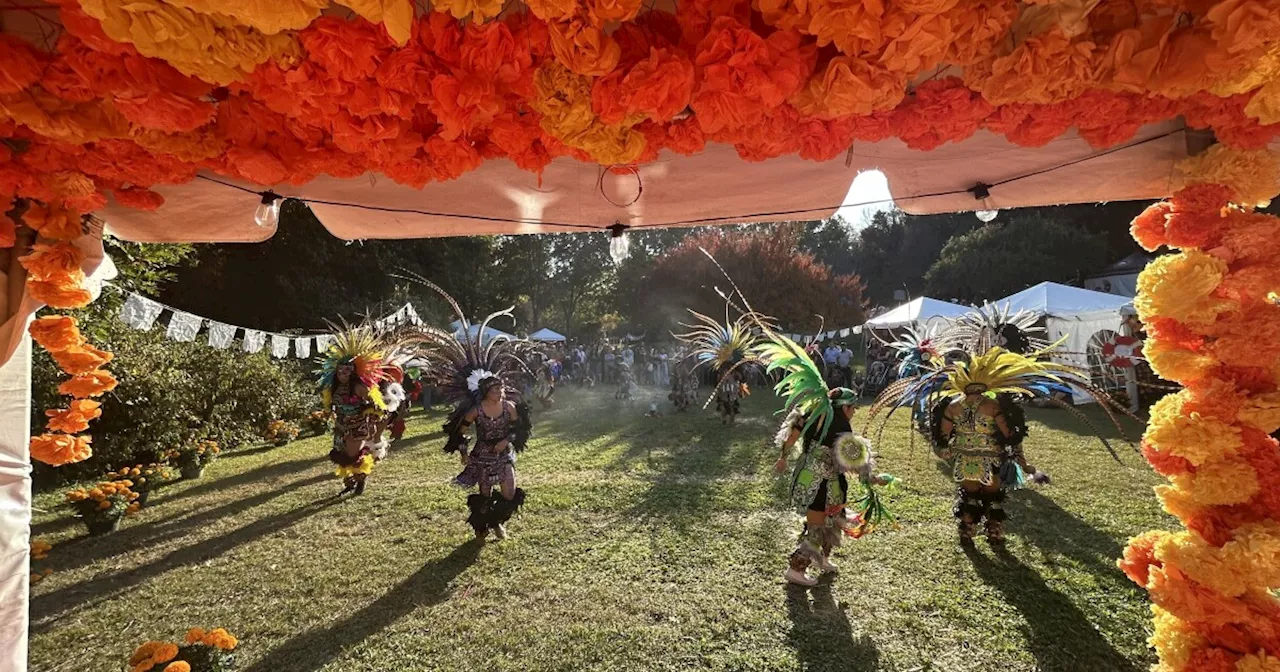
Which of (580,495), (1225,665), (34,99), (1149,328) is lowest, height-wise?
(580,495)

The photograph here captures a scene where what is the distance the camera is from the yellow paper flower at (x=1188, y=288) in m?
2.24

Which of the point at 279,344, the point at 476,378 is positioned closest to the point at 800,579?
the point at 476,378

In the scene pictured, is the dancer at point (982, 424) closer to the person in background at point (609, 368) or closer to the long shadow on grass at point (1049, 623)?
the long shadow on grass at point (1049, 623)

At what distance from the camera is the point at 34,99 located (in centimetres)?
209

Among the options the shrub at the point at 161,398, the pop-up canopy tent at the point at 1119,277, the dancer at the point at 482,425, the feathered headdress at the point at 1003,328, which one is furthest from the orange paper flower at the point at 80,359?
the pop-up canopy tent at the point at 1119,277

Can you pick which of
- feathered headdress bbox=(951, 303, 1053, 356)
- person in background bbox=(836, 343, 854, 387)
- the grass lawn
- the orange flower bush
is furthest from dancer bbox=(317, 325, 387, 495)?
person in background bbox=(836, 343, 854, 387)

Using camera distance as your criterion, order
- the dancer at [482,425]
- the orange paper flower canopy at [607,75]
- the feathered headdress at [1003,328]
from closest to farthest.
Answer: the orange paper flower canopy at [607,75]
the dancer at [482,425]
the feathered headdress at [1003,328]

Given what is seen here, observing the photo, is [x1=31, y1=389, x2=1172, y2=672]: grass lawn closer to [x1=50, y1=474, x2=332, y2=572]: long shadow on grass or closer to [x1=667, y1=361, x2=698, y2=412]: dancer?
[x1=50, y1=474, x2=332, y2=572]: long shadow on grass

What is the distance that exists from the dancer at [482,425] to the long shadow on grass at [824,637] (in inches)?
129

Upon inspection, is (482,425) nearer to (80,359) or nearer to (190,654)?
(190,654)

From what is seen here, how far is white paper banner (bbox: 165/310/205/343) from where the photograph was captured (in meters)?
8.59

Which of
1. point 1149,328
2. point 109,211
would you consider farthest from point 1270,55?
point 109,211

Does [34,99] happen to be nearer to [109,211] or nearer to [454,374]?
[109,211]

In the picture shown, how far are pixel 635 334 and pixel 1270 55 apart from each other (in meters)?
33.5
